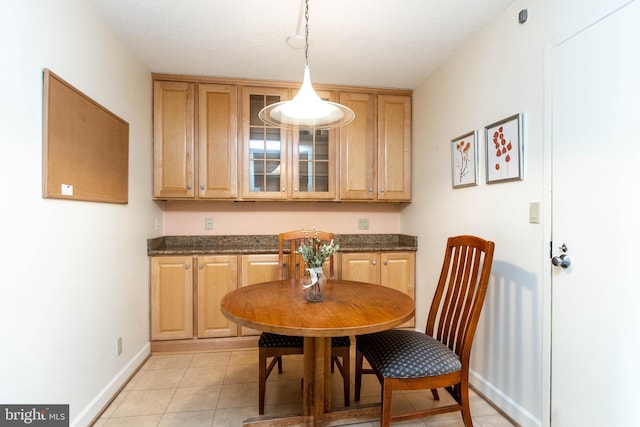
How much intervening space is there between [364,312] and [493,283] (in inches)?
41.6

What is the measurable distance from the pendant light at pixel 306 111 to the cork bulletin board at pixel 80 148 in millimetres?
951

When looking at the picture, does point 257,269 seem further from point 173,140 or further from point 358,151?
point 358,151

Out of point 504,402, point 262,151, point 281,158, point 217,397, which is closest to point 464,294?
point 504,402

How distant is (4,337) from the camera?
3.78ft

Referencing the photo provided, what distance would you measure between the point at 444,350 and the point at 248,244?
206 centimetres

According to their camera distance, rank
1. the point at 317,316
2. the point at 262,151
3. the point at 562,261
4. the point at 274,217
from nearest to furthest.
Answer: the point at 317,316 < the point at 562,261 < the point at 262,151 < the point at 274,217

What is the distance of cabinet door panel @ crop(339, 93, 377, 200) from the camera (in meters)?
2.93

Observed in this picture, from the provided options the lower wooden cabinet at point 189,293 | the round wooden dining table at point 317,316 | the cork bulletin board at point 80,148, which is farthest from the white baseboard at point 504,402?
the cork bulletin board at point 80,148

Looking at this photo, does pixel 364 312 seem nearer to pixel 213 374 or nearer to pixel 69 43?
pixel 213 374

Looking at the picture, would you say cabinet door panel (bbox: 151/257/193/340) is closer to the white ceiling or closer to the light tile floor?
the light tile floor

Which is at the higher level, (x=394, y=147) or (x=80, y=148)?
(x=394, y=147)

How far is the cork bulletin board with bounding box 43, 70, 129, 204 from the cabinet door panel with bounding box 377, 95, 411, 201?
2189mm

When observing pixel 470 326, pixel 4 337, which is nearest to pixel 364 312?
pixel 470 326

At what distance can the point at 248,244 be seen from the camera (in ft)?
9.92
